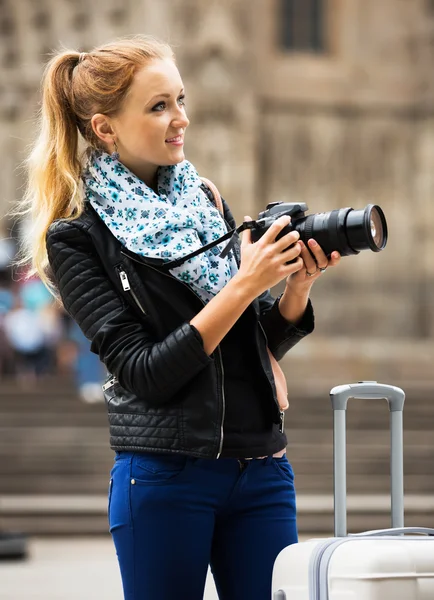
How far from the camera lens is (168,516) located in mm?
1893

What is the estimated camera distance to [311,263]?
1.95 metres

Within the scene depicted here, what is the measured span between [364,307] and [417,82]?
3545 mm

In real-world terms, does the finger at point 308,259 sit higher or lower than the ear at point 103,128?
lower

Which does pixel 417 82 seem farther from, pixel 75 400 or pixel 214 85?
pixel 75 400

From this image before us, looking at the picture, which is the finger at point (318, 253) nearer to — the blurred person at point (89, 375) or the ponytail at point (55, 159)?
the ponytail at point (55, 159)

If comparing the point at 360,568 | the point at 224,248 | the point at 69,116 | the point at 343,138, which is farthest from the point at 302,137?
the point at 360,568

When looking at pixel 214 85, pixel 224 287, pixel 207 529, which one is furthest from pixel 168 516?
pixel 214 85

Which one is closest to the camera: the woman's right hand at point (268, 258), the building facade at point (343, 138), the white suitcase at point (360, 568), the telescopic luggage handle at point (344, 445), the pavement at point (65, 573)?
the white suitcase at point (360, 568)

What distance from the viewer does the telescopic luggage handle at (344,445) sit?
6.44 feet

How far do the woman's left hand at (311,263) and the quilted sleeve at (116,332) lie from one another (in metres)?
0.24

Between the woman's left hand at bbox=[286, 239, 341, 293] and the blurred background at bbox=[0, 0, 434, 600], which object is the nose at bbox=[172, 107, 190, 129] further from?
the blurred background at bbox=[0, 0, 434, 600]

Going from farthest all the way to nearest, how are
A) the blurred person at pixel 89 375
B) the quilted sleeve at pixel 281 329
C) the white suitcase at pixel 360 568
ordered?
the blurred person at pixel 89 375 < the quilted sleeve at pixel 281 329 < the white suitcase at pixel 360 568

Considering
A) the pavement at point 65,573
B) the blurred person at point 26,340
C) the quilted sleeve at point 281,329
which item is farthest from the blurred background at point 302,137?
the quilted sleeve at point 281,329

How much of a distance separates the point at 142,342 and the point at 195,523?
0.32m
